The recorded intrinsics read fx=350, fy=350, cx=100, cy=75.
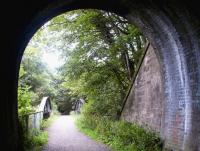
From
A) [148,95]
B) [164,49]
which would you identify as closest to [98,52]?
[148,95]

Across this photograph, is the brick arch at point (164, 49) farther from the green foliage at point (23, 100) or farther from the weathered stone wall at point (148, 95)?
the green foliage at point (23, 100)

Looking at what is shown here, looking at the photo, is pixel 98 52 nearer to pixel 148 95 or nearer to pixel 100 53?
pixel 100 53

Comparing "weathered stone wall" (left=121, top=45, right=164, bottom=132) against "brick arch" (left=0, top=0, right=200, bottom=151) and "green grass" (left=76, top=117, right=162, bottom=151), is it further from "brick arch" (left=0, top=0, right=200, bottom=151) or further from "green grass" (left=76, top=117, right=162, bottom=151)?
"brick arch" (left=0, top=0, right=200, bottom=151)

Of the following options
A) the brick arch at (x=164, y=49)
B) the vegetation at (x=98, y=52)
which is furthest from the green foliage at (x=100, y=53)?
the brick arch at (x=164, y=49)

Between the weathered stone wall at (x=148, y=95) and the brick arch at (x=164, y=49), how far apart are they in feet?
3.72

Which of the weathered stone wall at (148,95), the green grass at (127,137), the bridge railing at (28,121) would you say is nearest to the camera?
the green grass at (127,137)

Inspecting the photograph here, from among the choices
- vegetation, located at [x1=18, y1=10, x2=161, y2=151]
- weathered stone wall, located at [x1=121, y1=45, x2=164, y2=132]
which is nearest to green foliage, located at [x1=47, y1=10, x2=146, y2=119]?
vegetation, located at [x1=18, y1=10, x2=161, y2=151]

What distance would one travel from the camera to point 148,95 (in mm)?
12594

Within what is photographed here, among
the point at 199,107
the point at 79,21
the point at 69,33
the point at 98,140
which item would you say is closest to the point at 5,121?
the point at 199,107

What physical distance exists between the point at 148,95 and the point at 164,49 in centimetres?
302

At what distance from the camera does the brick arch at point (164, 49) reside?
7148mm

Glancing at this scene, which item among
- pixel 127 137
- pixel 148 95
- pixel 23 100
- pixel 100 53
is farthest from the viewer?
pixel 100 53

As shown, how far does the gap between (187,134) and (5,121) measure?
4.47m

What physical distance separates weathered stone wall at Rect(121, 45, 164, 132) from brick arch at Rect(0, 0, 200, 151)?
1134 mm
